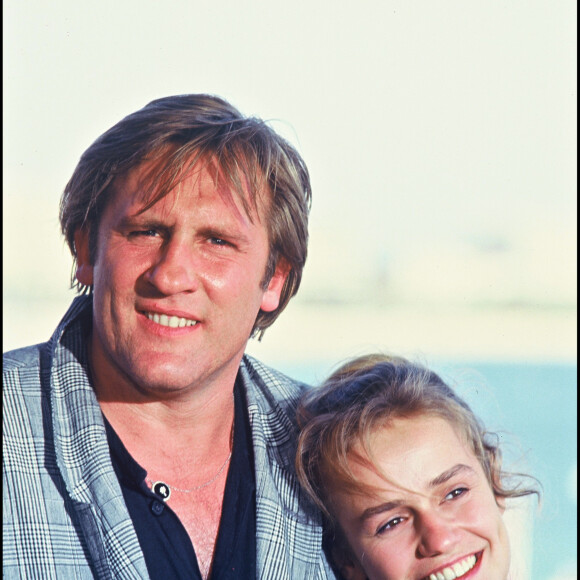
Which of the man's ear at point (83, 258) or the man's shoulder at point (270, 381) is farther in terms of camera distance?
the man's shoulder at point (270, 381)

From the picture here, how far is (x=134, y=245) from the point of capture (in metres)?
1.57

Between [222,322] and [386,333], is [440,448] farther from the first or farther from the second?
[386,333]

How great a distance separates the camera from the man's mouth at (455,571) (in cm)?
149

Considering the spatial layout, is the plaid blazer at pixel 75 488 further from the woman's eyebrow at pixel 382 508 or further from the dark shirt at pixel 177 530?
the woman's eyebrow at pixel 382 508

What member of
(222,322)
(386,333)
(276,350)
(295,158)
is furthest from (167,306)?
(386,333)

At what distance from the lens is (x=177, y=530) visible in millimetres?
1496

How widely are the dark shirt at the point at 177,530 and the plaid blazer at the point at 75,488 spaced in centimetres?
3

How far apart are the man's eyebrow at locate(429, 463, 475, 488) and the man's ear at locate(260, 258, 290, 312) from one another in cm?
54

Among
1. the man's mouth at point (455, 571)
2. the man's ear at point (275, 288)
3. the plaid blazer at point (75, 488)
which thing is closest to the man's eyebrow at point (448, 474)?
the man's mouth at point (455, 571)

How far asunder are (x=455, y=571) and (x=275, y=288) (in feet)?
2.34

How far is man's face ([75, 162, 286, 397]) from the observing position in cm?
155

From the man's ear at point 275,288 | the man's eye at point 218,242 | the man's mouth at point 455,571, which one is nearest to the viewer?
the man's mouth at point 455,571

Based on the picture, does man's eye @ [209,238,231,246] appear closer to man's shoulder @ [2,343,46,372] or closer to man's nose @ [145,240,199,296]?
man's nose @ [145,240,199,296]

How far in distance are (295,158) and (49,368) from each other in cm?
70
